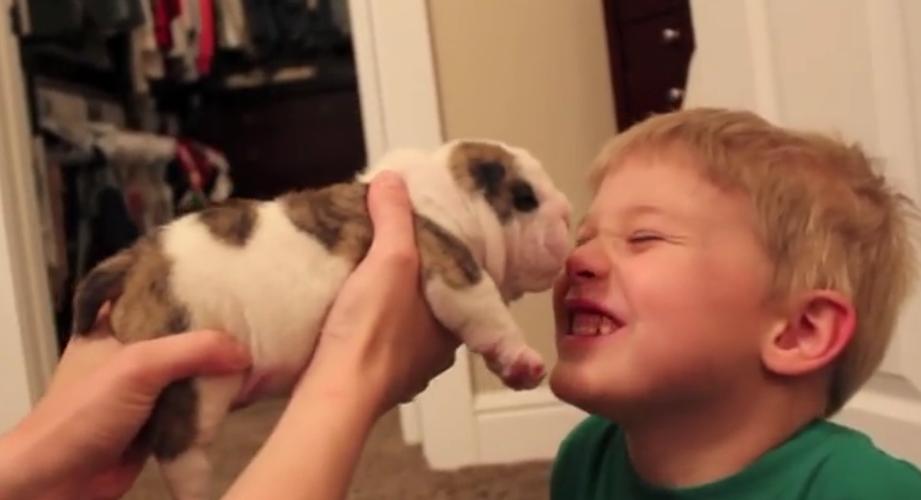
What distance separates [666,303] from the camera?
875 mm

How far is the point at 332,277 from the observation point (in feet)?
2.92

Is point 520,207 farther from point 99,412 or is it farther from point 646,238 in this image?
point 99,412

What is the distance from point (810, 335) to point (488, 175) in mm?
257

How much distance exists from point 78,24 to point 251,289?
279 cm

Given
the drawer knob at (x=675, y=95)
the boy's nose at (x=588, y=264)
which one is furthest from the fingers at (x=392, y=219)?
the drawer knob at (x=675, y=95)

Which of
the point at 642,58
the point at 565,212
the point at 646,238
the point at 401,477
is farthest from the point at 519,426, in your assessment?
the point at 646,238

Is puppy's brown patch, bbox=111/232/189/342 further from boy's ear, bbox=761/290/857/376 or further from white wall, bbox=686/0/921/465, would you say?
white wall, bbox=686/0/921/465

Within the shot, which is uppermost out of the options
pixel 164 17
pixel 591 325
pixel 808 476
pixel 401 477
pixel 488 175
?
pixel 164 17

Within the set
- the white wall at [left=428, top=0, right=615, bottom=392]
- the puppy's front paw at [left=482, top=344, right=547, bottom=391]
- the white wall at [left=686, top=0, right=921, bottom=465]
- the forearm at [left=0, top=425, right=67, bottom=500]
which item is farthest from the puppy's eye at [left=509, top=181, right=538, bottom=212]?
the white wall at [left=428, top=0, right=615, bottom=392]

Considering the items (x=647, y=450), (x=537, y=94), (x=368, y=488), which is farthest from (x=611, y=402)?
(x=537, y=94)

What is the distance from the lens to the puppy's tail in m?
0.89

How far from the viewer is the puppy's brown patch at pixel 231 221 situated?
0.88 meters

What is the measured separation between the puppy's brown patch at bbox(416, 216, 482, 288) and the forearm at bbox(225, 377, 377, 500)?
112 millimetres

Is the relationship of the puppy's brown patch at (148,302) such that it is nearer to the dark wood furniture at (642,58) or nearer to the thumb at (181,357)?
the thumb at (181,357)
